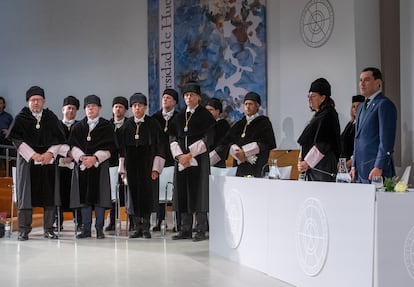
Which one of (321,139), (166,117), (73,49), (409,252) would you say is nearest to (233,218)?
(321,139)

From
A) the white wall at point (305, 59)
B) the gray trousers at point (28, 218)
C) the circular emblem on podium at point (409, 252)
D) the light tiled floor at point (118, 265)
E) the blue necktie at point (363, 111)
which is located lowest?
the light tiled floor at point (118, 265)

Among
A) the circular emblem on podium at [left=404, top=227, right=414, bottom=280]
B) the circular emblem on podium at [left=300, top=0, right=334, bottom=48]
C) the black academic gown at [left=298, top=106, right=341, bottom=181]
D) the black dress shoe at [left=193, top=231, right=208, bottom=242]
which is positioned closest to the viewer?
the circular emblem on podium at [left=404, top=227, right=414, bottom=280]

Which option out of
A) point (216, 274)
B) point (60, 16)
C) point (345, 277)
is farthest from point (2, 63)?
point (345, 277)

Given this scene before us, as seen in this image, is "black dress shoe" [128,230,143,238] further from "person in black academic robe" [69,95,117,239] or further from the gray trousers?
the gray trousers

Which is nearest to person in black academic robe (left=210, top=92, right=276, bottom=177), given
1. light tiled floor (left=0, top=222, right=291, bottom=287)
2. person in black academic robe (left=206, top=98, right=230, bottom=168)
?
person in black academic robe (left=206, top=98, right=230, bottom=168)

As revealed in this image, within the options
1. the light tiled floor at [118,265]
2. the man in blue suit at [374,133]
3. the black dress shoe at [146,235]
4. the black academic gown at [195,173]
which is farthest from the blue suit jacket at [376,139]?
the black dress shoe at [146,235]

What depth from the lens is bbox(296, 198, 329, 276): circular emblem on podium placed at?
12.4 ft

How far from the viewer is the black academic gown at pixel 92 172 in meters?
6.85

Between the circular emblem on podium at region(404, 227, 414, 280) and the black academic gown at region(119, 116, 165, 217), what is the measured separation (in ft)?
12.9

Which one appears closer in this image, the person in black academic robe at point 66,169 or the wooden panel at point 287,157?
the person in black academic robe at point 66,169

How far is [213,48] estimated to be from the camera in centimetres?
999

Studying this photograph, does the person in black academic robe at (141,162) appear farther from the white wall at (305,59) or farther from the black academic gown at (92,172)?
the white wall at (305,59)

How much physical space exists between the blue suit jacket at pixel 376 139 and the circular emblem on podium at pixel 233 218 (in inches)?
40.2

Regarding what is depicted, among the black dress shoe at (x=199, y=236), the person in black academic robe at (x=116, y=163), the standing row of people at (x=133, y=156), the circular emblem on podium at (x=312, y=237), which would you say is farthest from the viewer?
the person in black academic robe at (x=116, y=163)
